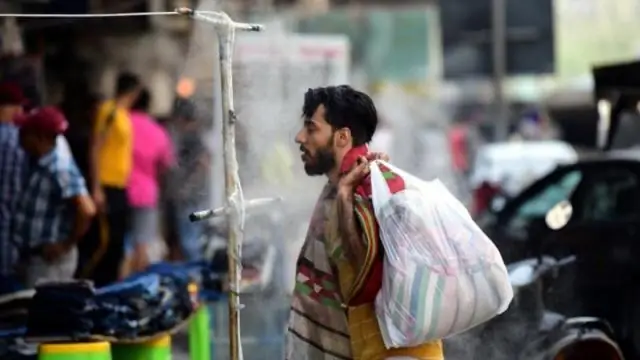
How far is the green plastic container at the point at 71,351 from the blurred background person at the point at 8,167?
86.5 inches

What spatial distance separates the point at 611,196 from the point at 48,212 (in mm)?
3065

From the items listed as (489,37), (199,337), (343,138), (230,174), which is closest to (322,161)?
(343,138)

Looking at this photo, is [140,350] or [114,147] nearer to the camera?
[140,350]

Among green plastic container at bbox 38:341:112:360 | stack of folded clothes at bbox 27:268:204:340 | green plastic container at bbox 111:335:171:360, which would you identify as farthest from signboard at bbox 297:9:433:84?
green plastic container at bbox 38:341:112:360

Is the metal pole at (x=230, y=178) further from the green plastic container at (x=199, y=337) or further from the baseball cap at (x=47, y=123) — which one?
the baseball cap at (x=47, y=123)

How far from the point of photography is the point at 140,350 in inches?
279

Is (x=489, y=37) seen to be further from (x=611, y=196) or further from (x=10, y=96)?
(x=10, y=96)

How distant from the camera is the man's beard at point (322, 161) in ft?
18.3

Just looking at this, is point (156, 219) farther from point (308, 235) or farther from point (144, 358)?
point (308, 235)

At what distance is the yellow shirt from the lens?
1200 centimetres

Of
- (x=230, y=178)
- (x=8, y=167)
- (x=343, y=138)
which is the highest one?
(x=343, y=138)

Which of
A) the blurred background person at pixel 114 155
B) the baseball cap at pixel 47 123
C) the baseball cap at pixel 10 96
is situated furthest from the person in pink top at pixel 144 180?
the baseball cap at pixel 47 123

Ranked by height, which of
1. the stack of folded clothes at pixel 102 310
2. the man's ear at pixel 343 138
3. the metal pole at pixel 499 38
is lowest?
the stack of folded clothes at pixel 102 310

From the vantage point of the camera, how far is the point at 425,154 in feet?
59.2
